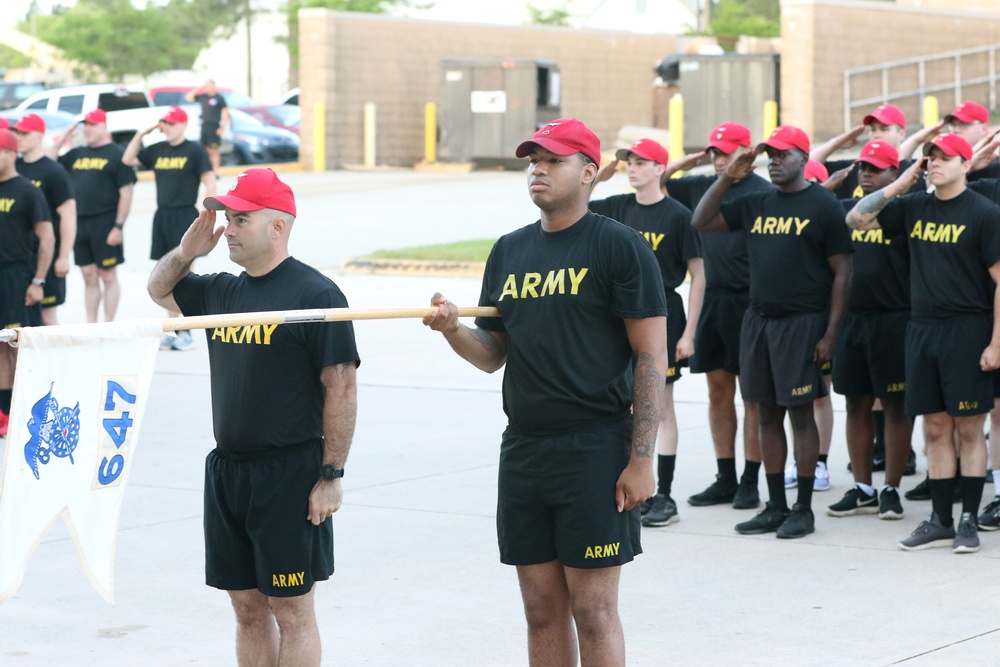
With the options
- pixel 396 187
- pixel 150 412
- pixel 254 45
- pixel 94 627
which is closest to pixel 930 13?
pixel 396 187

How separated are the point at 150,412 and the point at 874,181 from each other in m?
5.67

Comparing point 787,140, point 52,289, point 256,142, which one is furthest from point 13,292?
point 256,142

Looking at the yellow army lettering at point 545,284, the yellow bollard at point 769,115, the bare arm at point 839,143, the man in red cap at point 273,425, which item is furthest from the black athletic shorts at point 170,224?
the yellow bollard at point 769,115

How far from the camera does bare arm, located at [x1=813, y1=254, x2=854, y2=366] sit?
756 cm

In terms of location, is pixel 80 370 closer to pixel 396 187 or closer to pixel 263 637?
pixel 263 637

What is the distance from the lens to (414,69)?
32938 mm

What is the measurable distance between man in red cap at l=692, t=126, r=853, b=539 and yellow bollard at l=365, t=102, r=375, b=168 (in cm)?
2456

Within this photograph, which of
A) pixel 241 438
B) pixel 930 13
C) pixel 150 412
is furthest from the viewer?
pixel 930 13

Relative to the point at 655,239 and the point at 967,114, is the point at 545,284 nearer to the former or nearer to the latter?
the point at 655,239

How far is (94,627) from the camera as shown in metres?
6.09

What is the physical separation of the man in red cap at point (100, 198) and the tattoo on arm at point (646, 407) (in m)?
9.50

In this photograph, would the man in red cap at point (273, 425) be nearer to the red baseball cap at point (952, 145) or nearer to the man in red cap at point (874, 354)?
the red baseball cap at point (952, 145)

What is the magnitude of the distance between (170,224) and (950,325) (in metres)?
8.41

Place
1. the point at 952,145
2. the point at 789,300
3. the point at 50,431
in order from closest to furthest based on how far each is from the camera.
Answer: the point at 50,431 → the point at 952,145 → the point at 789,300
